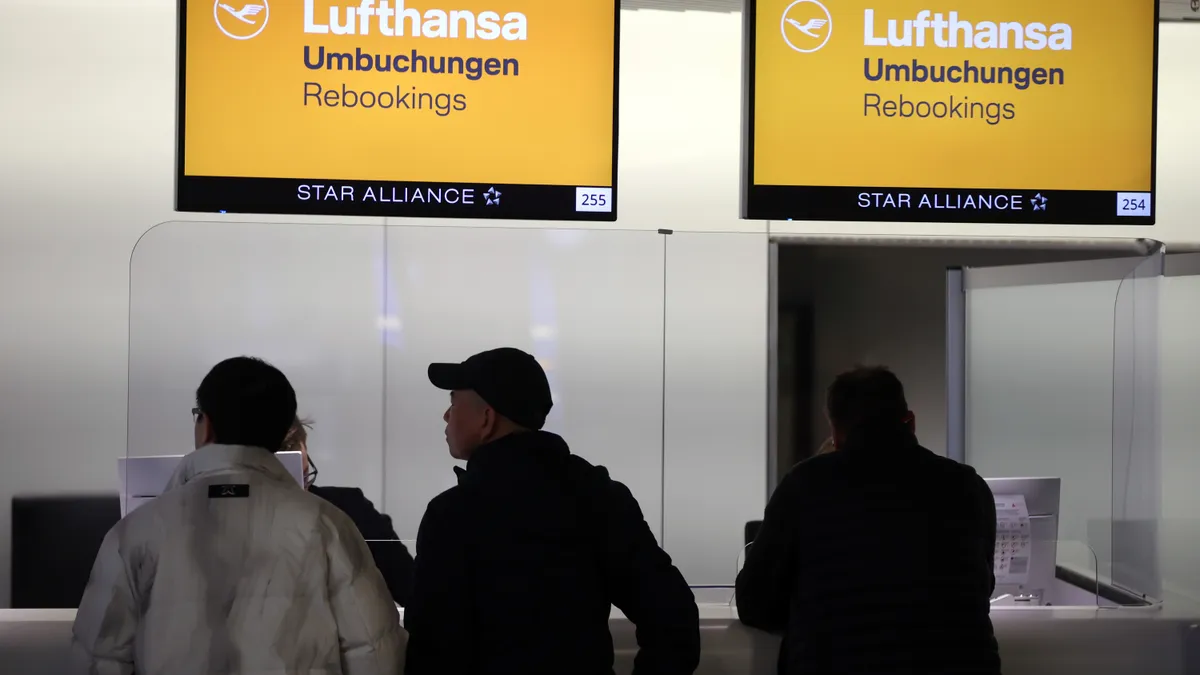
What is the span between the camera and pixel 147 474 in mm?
2709

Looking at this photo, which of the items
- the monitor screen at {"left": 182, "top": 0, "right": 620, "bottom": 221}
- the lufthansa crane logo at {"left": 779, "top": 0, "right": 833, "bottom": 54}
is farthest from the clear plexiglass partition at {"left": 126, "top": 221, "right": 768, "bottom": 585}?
the lufthansa crane logo at {"left": 779, "top": 0, "right": 833, "bottom": 54}

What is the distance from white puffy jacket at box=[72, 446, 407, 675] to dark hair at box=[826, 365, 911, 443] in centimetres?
106

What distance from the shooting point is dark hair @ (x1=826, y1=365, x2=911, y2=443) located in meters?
2.23

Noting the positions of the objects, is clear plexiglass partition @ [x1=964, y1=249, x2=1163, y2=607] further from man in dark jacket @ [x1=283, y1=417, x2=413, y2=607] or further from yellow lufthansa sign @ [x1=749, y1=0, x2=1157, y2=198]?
man in dark jacket @ [x1=283, y1=417, x2=413, y2=607]

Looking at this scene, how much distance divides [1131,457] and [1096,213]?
758mm

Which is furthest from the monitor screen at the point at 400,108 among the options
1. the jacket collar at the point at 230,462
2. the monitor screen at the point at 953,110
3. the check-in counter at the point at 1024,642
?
the check-in counter at the point at 1024,642

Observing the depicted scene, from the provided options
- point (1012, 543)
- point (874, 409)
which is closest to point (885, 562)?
point (874, 409)

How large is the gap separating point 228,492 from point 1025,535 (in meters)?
2.13

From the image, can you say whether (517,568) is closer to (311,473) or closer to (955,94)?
(311,473)

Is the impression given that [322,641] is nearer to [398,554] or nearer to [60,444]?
[398,554]

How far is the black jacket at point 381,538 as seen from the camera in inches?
110

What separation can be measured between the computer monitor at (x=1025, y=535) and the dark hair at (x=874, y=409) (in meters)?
0.85

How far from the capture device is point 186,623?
73.2 inches

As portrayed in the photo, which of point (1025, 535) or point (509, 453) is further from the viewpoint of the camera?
point (1025, 535)
